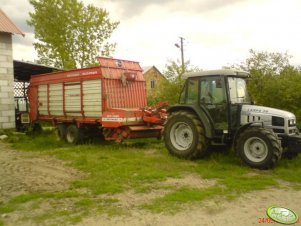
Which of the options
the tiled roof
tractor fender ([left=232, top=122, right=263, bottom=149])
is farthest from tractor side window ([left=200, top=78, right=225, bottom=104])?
the tiled roof

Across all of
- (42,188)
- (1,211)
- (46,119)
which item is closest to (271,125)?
(42,188)

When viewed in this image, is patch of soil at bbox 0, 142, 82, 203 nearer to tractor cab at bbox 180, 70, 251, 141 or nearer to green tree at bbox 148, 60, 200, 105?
tractor cab at bbox 180, 70, 251, 141

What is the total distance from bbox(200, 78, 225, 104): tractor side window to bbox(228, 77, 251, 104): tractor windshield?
239 millimetres

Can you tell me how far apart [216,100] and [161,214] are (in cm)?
430

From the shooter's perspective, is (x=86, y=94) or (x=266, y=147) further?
(x=86, y=94)

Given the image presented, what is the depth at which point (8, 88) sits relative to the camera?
609 inches

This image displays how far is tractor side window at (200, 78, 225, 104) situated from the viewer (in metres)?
9.10

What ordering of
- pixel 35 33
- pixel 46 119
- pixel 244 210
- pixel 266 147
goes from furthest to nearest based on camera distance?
1. pixel 35 33
2. pixel 46 119
3. pixel 266 147
4. pixel 244 210

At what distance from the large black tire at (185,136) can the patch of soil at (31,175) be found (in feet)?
8.85

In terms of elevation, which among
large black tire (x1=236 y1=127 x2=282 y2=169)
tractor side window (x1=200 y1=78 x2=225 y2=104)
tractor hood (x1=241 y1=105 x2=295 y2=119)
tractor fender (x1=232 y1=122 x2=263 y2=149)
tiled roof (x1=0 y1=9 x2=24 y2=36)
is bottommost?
large black tire (x1=236 y1=127 x2=282 y2=169)

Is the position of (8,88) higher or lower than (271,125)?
higher

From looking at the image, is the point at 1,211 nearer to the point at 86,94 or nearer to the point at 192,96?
the point at 192,96

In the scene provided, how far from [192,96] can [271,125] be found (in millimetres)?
2065

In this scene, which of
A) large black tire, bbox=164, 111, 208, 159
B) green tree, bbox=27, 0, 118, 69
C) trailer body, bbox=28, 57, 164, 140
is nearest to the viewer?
large black tire, bbox=164, 111, 208, 159
